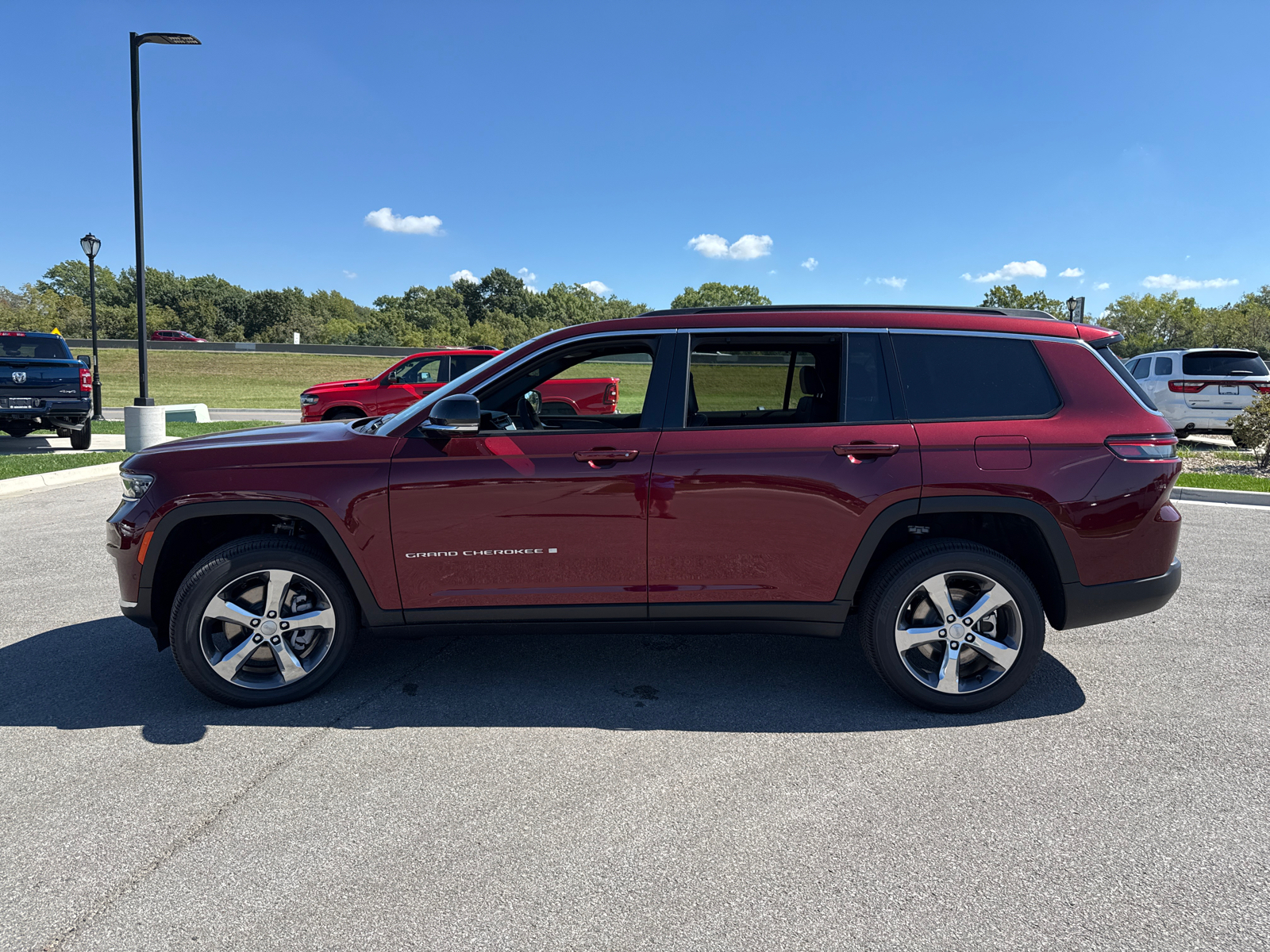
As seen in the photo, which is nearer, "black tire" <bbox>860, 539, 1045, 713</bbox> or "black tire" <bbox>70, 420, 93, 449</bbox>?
"black tire" <bbox>860, 539, 1045, 713</bbox>

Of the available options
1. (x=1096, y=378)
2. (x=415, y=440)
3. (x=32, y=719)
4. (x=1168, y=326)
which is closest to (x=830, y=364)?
(x=1096, y=378)

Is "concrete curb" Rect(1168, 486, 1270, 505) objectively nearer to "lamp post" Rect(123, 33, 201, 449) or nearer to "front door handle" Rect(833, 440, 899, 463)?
"front door handle" Rect(833, 440, 899, 463)

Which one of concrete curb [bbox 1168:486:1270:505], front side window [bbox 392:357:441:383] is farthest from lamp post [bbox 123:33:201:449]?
concrete curb [bbox 1168:486:1270:505]

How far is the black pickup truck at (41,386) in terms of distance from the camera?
44.9 feet

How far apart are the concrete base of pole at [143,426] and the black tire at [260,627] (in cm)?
1148

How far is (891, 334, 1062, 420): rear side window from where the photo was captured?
371 cm

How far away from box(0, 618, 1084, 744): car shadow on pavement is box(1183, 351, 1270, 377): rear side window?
41.8ft

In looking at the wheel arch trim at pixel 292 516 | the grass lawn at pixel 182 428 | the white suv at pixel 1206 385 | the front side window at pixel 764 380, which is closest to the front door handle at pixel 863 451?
the front side window at pixel 764 380

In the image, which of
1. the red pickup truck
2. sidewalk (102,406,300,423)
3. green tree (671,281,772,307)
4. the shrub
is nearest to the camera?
the shrub

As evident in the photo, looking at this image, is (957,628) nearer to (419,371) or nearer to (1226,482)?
(1226,482)

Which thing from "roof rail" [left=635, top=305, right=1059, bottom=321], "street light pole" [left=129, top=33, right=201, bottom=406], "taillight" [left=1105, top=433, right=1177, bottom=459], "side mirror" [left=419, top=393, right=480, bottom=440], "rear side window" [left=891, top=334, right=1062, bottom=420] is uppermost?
"street light pole" [left=129, top=33, right=201, bottom=406]

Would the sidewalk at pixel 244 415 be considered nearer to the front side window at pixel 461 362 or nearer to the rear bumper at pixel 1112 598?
the front side window at pixel 461 362

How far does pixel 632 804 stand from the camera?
293 cm

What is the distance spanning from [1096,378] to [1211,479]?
339 inches
